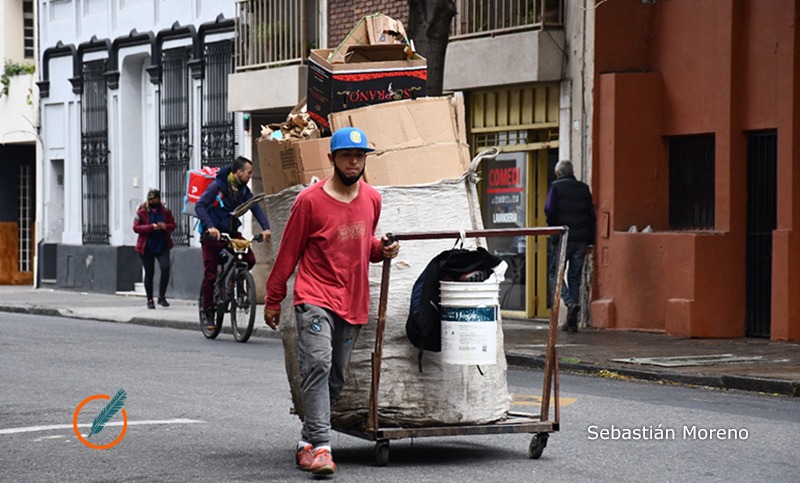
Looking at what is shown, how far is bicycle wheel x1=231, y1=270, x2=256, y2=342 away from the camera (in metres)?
18.2

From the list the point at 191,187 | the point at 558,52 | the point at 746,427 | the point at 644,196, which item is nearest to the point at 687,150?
the point at 644,196

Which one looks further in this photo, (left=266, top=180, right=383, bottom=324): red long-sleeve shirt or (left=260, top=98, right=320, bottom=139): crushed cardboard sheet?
(left=260, top=98, right=320, bottom=139): crushed cardboard sheet

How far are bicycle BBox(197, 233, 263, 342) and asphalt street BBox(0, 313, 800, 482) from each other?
2.60 metres

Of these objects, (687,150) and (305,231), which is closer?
(305,231)

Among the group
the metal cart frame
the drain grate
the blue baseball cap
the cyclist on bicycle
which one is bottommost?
the drain grate

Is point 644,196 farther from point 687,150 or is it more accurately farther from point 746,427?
point 746,427

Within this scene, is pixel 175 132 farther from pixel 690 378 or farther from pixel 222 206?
pixel 690 378

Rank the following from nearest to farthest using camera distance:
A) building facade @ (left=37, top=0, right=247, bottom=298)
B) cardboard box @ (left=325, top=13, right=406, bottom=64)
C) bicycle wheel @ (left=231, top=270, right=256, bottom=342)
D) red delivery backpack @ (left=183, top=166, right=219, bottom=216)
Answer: cardboard box @ (left=325, top=13, right=406, bottom=64), bicycle wheel @ (left=231, top=270, right=256, bottom=342), red delivery backpack @ (left=183, top=166, right=219, bottom=216), building facade @ (left=37, top=0, right=247, bottom=298)

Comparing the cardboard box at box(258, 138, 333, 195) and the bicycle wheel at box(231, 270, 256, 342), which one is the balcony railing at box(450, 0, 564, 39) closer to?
the bicycle wheel at box(231, 270, 256, 342)

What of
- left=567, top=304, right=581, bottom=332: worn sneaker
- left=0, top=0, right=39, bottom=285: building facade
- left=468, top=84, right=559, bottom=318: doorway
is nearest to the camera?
left=567, top=304, right=581, bottom=332: worn sneaker

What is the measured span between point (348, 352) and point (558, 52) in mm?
13053

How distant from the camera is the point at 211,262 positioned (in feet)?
61.0

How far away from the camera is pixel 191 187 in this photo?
25094 mm

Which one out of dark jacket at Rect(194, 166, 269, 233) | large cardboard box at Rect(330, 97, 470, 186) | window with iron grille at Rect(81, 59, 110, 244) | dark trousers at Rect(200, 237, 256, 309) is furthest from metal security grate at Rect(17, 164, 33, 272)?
large cardboard box at Rect(330, 97, 470, 186)
